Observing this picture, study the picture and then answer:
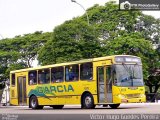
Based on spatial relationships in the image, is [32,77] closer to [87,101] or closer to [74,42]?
[87,101]

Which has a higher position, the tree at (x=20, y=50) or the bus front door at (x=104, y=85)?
the tree at (x=20, y=50)

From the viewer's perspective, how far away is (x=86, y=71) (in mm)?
22750

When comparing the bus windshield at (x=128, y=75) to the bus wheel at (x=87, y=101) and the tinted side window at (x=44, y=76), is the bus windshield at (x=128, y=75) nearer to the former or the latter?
the bus wheel at (x=87, y=101)

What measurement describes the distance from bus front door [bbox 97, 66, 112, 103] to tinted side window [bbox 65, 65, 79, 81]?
1841mm

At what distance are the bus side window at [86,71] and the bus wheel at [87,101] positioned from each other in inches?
35.9

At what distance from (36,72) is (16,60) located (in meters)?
38.3

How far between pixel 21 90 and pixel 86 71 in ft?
24.1

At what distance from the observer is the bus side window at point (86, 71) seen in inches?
880

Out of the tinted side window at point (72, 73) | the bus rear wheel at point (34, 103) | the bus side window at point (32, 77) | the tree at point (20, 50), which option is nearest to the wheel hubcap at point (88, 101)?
the tinted side window at point (72, 73)

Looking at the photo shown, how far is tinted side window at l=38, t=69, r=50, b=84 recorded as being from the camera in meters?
25.8

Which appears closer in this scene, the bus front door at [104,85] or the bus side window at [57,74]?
the bus front door at [104,85]

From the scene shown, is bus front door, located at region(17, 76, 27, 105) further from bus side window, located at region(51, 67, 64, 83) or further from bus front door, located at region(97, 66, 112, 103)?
bus front door, located at region(97, 66, 112, 103)

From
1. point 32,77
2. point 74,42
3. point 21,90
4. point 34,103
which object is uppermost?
point 74,42
